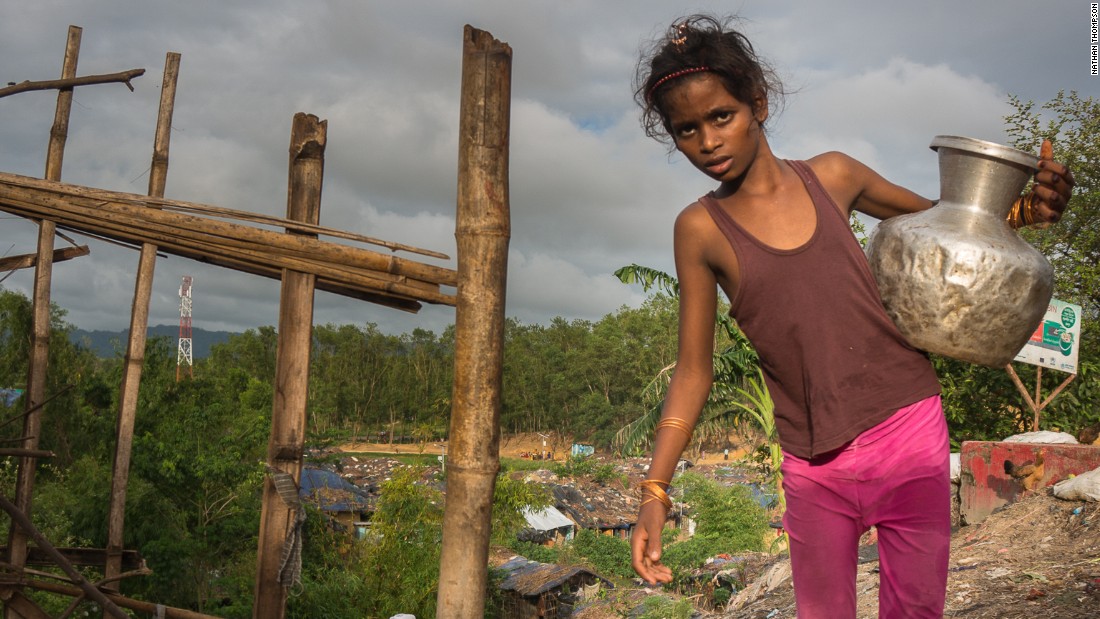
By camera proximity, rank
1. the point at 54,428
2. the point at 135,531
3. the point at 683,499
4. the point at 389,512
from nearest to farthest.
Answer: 1. the point at 135,531
2. the point at 389,512
3. the point at 54,428
4. the point at 683,499

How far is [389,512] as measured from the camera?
14.1m

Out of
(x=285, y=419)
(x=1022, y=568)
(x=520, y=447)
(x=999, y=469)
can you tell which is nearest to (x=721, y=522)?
(x=999, y=469)

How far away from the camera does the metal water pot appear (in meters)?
1.51

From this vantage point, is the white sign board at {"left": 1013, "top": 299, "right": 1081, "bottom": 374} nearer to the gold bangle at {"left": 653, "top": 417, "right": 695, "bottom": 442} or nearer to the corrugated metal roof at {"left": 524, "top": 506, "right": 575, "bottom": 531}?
the gold bangle at {"left": 653, "top": 417, "right": 695, "bottom": 442}

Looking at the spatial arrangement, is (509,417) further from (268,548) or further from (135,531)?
(268,548)

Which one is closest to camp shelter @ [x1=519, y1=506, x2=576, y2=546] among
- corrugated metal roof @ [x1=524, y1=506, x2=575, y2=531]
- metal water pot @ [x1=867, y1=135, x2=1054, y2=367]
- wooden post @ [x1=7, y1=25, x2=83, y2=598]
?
corrugated metal roof @ [x1=524, y1=506, x2=575, y2=531]

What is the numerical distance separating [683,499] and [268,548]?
76.3 ft

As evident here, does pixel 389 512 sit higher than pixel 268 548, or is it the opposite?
pixel 268 548

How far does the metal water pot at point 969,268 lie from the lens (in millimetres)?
1514

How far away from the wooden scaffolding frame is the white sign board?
5.47 m

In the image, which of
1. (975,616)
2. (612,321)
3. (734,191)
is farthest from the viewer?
(612,321)

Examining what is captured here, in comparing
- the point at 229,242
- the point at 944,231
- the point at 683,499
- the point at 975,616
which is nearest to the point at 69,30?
the point at 229,242

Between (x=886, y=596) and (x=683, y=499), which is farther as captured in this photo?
(x=683, y=499)

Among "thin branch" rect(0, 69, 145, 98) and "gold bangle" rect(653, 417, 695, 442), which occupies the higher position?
"thin branch" rect(0, 69, 145, 98)
